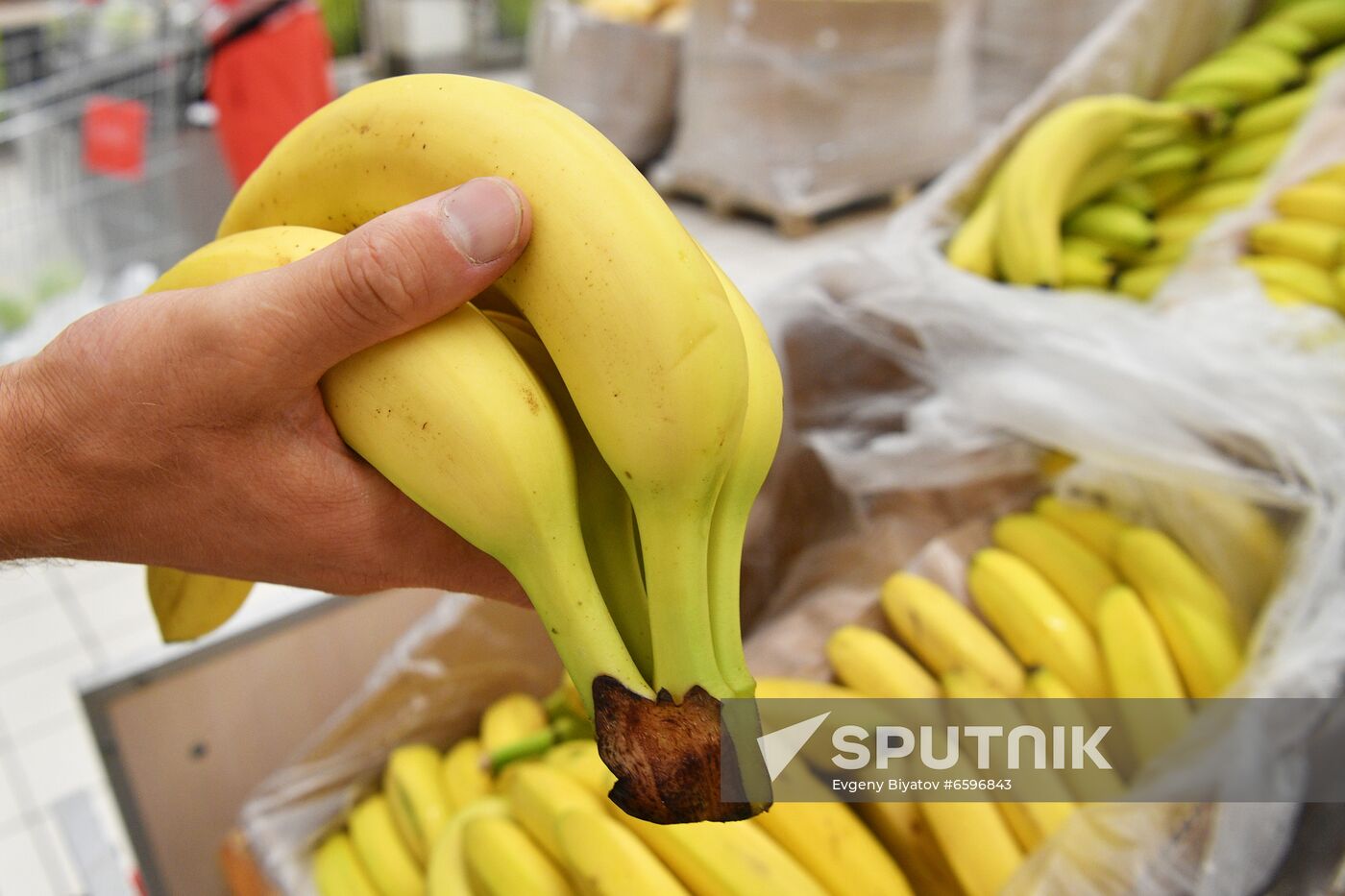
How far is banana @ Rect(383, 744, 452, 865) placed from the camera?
96 centimetres

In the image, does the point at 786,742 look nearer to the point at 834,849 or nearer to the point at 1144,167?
the point at 834,849

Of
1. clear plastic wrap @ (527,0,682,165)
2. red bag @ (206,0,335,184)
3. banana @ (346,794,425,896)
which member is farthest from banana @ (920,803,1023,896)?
clear plastic wrap @ (527,0,682,165)

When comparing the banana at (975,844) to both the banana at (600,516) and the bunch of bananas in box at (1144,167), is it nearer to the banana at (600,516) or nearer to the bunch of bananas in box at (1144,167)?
the banana at (600,516)

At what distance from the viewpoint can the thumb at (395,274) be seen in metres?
0.43

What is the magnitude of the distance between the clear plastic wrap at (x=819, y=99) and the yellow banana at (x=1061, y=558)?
2.01 metres

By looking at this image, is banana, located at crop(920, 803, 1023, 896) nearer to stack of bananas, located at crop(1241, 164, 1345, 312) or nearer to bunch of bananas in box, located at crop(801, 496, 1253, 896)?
bunch of bananas in box, located at crop(801, 496, 1253, 896)

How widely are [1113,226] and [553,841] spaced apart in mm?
1223

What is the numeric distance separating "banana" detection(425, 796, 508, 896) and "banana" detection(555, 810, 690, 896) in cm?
13

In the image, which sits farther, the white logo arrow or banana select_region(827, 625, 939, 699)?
banana select_region(827, 625, 939, 699)

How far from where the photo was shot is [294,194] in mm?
550

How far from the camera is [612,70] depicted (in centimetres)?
328

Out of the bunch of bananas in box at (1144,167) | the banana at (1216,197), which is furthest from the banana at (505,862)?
the banana at (1216,197)

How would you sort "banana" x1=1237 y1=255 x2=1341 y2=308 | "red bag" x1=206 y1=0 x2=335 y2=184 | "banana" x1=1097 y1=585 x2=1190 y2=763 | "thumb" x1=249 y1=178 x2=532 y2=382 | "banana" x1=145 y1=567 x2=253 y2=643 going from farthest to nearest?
"red bag" x1=206 y1=0 x2=335 y2=184 < "banana" x1=1237 y1=255 x2=1341 y2=308 < "banana" x1=1097 y1=585 x2=1190 y2=763 < "banana" x1=145 y1=567 x2=253 y2=643 < "thumb" x1=249 y1=178 x2=532 y2=382

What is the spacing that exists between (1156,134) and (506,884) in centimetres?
147
